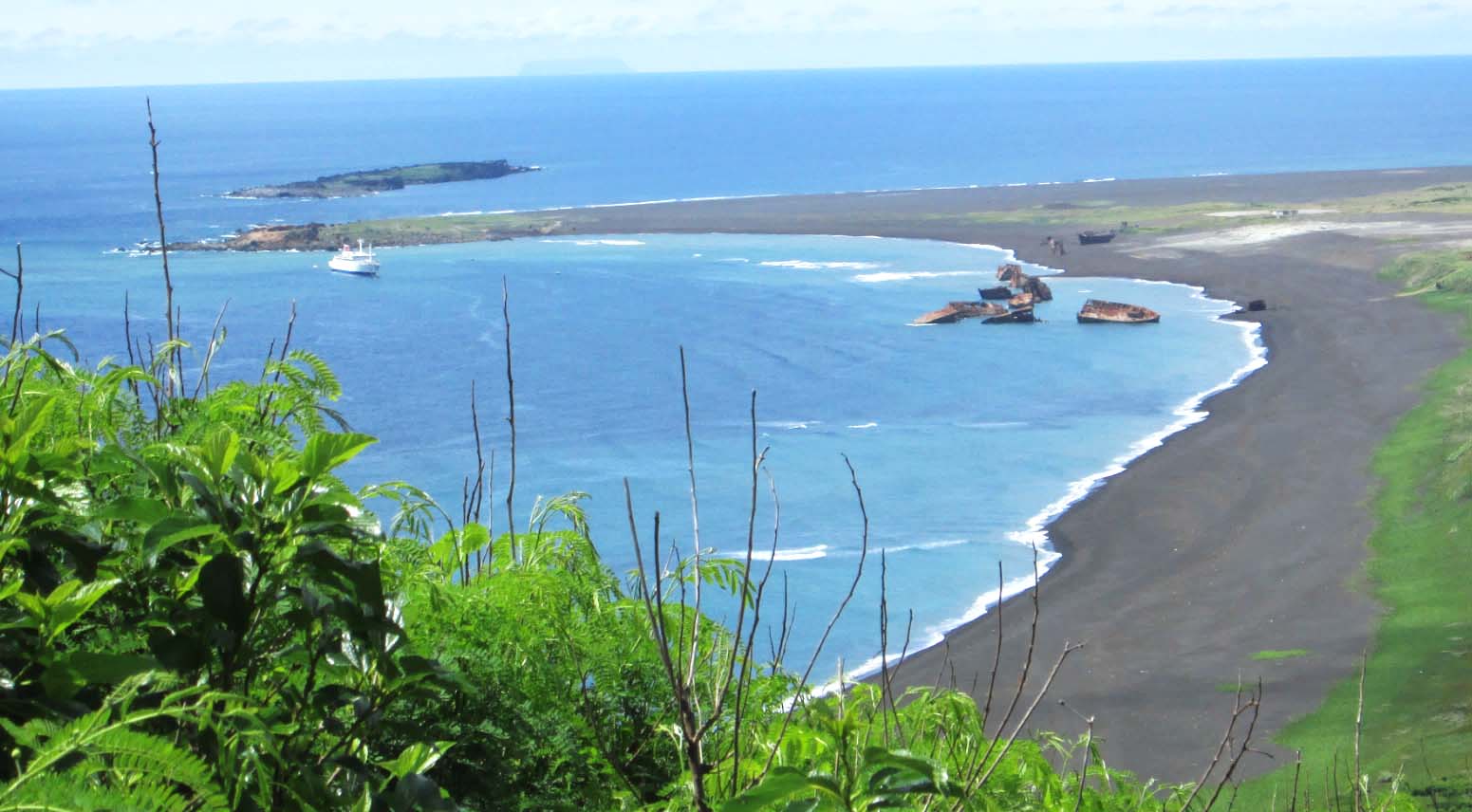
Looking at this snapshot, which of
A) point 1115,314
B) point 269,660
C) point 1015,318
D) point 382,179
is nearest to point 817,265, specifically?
point 1015,318

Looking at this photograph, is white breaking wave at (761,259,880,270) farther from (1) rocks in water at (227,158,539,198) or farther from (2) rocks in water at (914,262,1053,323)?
(1) rocks in water at (227,158,539,198)

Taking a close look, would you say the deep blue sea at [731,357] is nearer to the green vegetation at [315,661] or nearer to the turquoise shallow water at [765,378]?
the turquoise shallow water at [765,378]

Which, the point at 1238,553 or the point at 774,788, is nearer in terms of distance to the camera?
Result: the point at 774,788

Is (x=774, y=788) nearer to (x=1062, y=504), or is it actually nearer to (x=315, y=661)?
(x=315, y=661)

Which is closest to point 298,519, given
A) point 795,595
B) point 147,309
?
point 795,595

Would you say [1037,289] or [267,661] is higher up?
[267,661]

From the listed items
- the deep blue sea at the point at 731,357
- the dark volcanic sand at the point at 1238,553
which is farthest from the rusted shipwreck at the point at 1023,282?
the dark volcanic sand at the point at 1238,553
